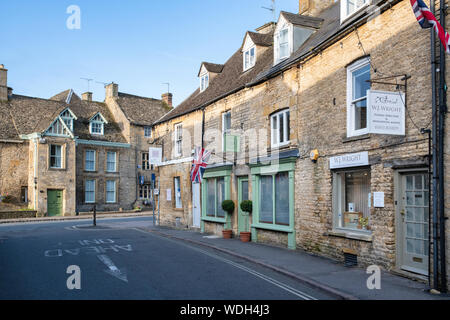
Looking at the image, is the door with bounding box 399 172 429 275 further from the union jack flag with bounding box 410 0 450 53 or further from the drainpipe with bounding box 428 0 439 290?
the union jack flag with bounding box 410 0 450 53

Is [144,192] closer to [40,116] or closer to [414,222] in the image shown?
[40,116]

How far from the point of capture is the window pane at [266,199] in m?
15.4

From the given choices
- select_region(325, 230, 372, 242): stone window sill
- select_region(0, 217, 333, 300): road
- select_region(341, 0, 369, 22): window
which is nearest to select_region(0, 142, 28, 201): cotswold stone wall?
select_region(0, 217, 333, 300): road

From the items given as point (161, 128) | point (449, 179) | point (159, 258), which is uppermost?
point (161, 128)

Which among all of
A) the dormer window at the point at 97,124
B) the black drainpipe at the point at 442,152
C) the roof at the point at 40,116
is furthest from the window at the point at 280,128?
the dormer window at the point at 97,124

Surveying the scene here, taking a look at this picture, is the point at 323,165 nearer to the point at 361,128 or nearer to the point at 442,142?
the point at 361,128

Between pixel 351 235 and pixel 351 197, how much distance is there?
1106 millimetres

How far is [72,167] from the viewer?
35750mm

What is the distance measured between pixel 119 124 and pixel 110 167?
4880mm

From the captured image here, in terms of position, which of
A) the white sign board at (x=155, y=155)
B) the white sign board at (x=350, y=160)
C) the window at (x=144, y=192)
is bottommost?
the window at (x=144, y=192)

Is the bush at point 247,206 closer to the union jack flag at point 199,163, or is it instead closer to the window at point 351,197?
the union jack flag at point 199,163

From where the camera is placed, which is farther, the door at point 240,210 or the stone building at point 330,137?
the door at point 240,210

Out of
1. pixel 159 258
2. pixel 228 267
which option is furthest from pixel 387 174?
pixel 159 258

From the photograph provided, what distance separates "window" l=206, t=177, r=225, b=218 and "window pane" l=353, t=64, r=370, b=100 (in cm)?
870
